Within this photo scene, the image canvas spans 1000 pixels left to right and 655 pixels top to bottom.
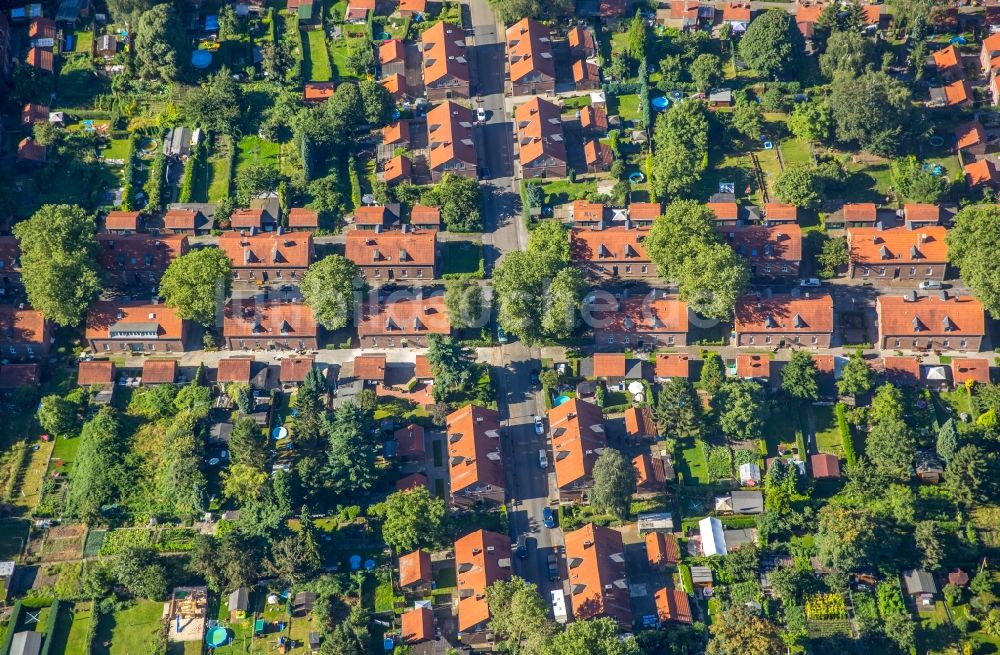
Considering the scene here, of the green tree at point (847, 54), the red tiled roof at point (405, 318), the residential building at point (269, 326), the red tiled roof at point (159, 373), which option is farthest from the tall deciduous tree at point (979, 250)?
the red tiled roof at point (159, 373)

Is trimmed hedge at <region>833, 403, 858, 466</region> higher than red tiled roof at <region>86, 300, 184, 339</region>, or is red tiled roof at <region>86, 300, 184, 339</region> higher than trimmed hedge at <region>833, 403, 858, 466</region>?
red tiled roof at <region>86, 300, 184, 339</region>

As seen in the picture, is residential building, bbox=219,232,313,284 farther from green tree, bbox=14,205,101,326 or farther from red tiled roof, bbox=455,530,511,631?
red tiled roof, bbox=455,530,511,631

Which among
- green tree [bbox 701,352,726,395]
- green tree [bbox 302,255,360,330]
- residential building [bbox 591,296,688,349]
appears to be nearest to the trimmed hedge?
green tree [bbox 701,352,726,395]

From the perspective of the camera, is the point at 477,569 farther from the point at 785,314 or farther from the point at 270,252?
the point at 270,252

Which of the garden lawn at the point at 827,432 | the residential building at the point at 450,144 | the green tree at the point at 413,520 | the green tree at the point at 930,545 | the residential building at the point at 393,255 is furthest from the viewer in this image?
the residential building at the point at 450,144

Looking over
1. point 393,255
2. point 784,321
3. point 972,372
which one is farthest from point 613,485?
point 972,372

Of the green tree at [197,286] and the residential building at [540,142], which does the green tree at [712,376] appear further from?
the green tree at [197,286]
